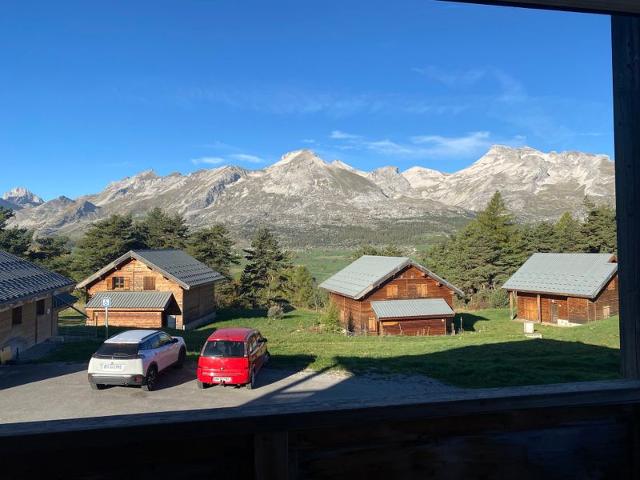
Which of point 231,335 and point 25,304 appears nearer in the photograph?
point 231,335

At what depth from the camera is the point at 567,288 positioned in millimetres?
33750

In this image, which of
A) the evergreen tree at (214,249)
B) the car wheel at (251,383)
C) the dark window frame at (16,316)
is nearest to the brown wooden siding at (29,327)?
the dark window frame at (16,316)

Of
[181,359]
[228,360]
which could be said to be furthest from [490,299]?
[228,360]

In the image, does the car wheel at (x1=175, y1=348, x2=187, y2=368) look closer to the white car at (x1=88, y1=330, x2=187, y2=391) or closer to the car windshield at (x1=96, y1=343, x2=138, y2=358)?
the white car at (x1=88, y1=330, x2=187, y2=391)

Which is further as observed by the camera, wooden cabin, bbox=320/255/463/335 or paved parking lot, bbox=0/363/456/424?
wooden cabin, bbox=320/255/463/335

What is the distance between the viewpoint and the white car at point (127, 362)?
45.8 feet

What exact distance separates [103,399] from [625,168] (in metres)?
14.3

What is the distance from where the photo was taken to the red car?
14.2m

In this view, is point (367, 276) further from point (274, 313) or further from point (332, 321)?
point (274, 313)

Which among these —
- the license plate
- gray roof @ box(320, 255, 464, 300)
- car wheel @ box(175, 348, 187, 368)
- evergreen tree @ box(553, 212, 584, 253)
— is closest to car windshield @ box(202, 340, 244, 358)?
the license plate

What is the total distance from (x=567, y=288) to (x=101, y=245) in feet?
150

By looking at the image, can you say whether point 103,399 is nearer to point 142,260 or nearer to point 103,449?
point 103,449

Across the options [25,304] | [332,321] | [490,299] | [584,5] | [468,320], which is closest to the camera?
[584,5]

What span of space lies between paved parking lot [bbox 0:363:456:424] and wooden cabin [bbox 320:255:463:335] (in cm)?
1675
